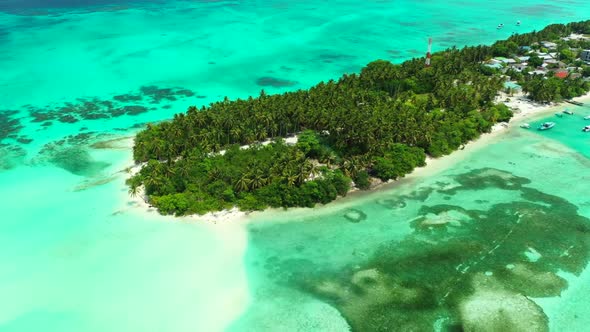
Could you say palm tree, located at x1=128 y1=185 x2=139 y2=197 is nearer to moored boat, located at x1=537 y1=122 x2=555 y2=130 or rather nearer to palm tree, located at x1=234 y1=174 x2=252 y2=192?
palm tree, located at x1=234 y1=174 x2=252 y2=192

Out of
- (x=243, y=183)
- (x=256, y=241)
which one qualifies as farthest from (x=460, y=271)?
(x=243, y=183)

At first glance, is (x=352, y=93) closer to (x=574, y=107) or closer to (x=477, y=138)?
(x=477, y=138)

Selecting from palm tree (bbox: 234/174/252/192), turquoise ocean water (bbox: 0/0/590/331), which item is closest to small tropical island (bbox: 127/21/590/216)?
palm tree (bbox: 234/174/252/192)


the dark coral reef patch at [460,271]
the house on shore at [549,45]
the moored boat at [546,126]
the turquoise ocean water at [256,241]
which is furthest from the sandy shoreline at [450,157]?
the house on shore at [549,45]

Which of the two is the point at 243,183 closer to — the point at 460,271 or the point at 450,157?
the point at 460,271

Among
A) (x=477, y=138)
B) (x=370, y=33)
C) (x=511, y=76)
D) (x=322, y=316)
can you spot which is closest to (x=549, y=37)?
(x=511, y=76)

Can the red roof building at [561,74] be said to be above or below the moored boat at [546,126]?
above

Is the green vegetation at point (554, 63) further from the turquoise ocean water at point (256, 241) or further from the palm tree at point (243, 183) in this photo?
the palm tree at point (243, 183)
